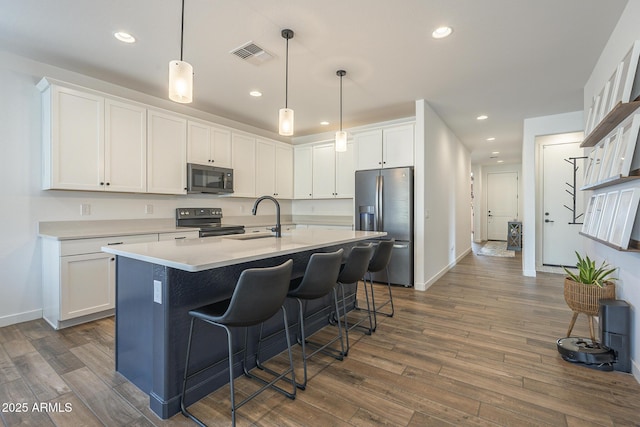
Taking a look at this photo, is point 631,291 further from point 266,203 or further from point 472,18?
point 266,203

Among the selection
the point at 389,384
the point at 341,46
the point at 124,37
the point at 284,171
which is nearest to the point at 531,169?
the point at 341,46

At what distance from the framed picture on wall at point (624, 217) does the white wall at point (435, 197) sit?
219cm

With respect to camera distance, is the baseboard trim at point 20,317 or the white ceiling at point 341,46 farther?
the baseboard trim at point 20,317

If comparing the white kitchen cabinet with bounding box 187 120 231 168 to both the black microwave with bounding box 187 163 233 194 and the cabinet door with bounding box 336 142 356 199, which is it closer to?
the black microwave with bounding box 187 163 233 194

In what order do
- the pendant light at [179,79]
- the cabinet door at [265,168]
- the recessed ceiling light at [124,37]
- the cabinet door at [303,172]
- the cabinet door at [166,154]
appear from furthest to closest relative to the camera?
the cabinet door at [303,172]
the cabinet door at [265,168]
the cabinet door at [166,154]
the recessed ceiling light at [124,37]
the pendant light at [179,79]

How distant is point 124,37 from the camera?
8.61ft

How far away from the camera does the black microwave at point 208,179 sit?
404cm

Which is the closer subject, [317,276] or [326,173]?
[317,276]

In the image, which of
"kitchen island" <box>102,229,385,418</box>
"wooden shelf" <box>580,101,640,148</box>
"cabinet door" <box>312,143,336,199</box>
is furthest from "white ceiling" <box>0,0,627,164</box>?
"kitchen island" <box>102,229,385,418</box>

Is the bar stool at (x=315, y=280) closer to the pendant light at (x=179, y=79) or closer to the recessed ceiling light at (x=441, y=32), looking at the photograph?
the pendant light at (x=179, y=79)

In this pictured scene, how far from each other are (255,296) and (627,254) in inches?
104

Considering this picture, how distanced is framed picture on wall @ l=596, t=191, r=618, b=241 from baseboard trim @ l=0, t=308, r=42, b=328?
17.3ft

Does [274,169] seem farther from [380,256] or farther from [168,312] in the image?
[168,312]

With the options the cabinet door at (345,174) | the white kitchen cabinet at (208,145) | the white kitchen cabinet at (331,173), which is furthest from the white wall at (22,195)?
the cabinet door at (345,174)
